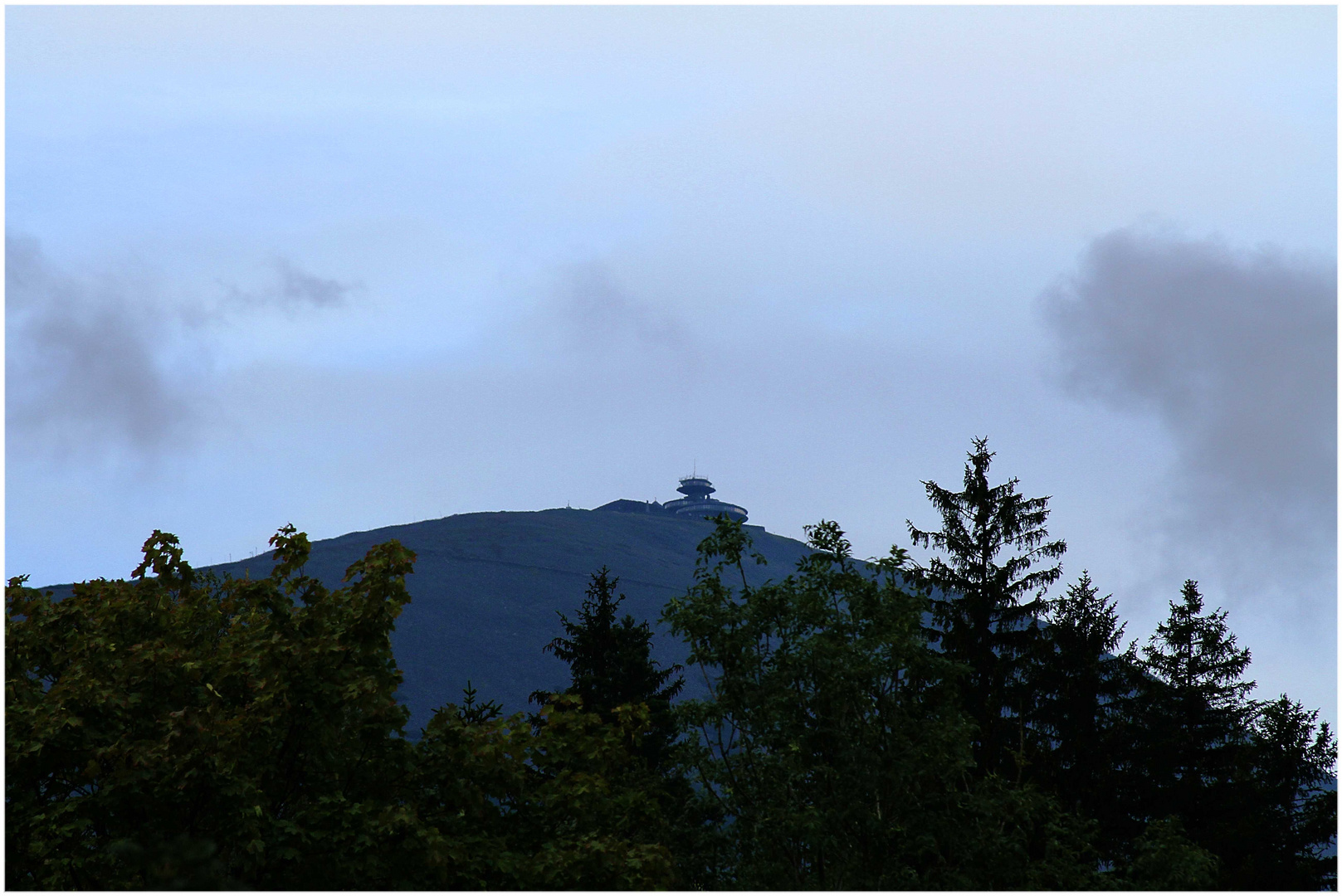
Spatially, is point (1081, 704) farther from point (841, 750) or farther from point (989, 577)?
point (841, 750)

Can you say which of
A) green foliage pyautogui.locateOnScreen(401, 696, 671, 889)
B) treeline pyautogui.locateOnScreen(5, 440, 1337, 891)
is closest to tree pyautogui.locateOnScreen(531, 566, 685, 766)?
treeline pyautogui.locateOnScreen(5, 440, 1337, 891)

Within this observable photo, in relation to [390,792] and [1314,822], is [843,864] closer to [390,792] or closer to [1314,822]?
[390,792]

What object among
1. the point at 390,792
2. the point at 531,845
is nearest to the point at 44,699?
the point at 390,792

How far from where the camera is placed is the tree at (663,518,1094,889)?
15539 mm

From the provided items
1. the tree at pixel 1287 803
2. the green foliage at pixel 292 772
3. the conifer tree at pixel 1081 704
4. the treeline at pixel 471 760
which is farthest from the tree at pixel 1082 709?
the green foliage at pixel 292 772

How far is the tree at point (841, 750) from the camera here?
1554 centimetres

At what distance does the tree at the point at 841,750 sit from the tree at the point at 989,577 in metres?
15.3

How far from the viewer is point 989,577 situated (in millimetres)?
33312

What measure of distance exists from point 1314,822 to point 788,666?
22976 mm

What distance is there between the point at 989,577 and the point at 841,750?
18.6 m

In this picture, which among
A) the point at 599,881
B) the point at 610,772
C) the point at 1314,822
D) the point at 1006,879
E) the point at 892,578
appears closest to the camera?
the point at 599,881

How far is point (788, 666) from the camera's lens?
16.3m

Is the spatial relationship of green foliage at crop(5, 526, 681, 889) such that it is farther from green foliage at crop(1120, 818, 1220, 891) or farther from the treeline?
green foliage at crop(1120, 818, 1220, 891)

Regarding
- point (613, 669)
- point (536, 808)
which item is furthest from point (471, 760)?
point (613, 669)
